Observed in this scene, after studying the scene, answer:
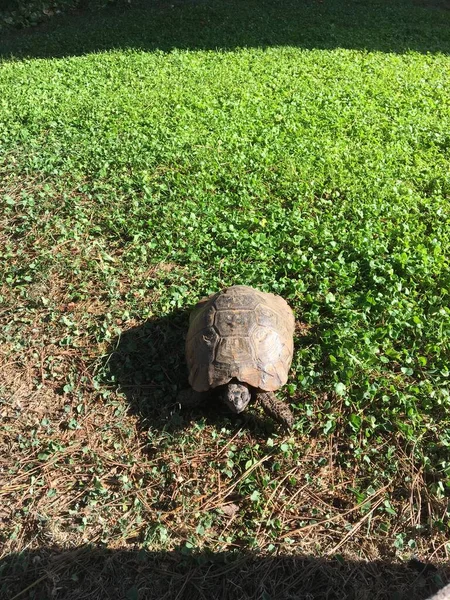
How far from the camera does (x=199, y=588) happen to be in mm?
2359

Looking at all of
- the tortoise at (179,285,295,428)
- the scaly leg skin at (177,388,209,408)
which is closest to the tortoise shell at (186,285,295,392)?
the tortoise at (179,285,295,428)

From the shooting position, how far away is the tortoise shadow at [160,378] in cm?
308

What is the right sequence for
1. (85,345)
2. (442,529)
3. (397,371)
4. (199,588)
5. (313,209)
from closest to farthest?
(199,588)
(442,529)
(397,371)
(85,345)
(313,209)

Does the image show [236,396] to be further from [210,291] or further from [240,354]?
A: [210,291]

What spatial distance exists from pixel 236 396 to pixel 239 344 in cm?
32

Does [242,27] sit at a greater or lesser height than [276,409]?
greater

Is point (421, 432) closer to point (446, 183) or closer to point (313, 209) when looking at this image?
point (313, 209)

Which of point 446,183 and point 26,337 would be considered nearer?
point 26,337

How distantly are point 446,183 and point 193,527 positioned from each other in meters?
4.20

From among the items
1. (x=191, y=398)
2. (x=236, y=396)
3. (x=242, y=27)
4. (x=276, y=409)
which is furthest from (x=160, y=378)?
(x=242, y=27)

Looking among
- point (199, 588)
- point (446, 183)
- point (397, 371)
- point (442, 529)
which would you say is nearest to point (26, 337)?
point (199, 588)

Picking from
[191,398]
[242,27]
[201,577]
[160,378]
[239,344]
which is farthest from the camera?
[242,27]

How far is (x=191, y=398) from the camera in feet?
10.1

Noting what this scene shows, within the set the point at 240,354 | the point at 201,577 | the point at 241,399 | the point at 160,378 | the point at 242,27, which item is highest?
the point at 242,27
